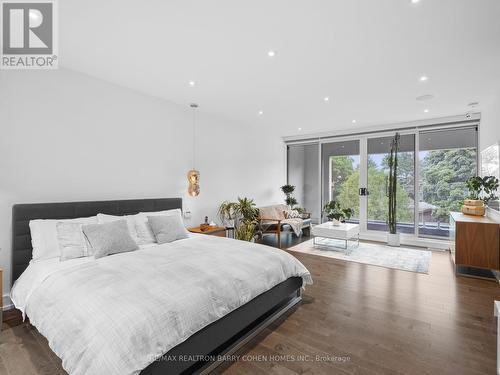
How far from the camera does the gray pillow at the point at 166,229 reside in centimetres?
351

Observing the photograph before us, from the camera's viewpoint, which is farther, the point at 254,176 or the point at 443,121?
the point at 254,176

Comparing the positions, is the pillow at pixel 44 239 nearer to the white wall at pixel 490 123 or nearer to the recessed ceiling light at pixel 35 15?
the recessed ceiling light at pixel 35 15

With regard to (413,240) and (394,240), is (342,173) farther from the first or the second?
(413,240)

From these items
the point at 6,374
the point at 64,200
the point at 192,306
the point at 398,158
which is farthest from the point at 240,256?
the point at 398,158

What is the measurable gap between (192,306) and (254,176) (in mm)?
5168

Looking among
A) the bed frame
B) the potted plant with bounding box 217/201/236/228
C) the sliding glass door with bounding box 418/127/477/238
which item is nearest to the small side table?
the potted plant with bounding box 217/201/236/228

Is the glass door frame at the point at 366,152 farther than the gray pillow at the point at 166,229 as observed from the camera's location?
Yes

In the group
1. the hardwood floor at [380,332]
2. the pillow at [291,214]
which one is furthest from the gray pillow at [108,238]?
the pillow at [291,214]

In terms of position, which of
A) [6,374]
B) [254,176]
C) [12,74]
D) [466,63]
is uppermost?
[466,63]

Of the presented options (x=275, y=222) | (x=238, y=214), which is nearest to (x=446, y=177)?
(x=275, y=222)

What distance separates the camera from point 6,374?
192cm

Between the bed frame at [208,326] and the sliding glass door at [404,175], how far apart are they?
14.8 ft

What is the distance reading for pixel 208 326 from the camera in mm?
2010

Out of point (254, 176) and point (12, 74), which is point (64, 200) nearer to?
point (12, 74)
